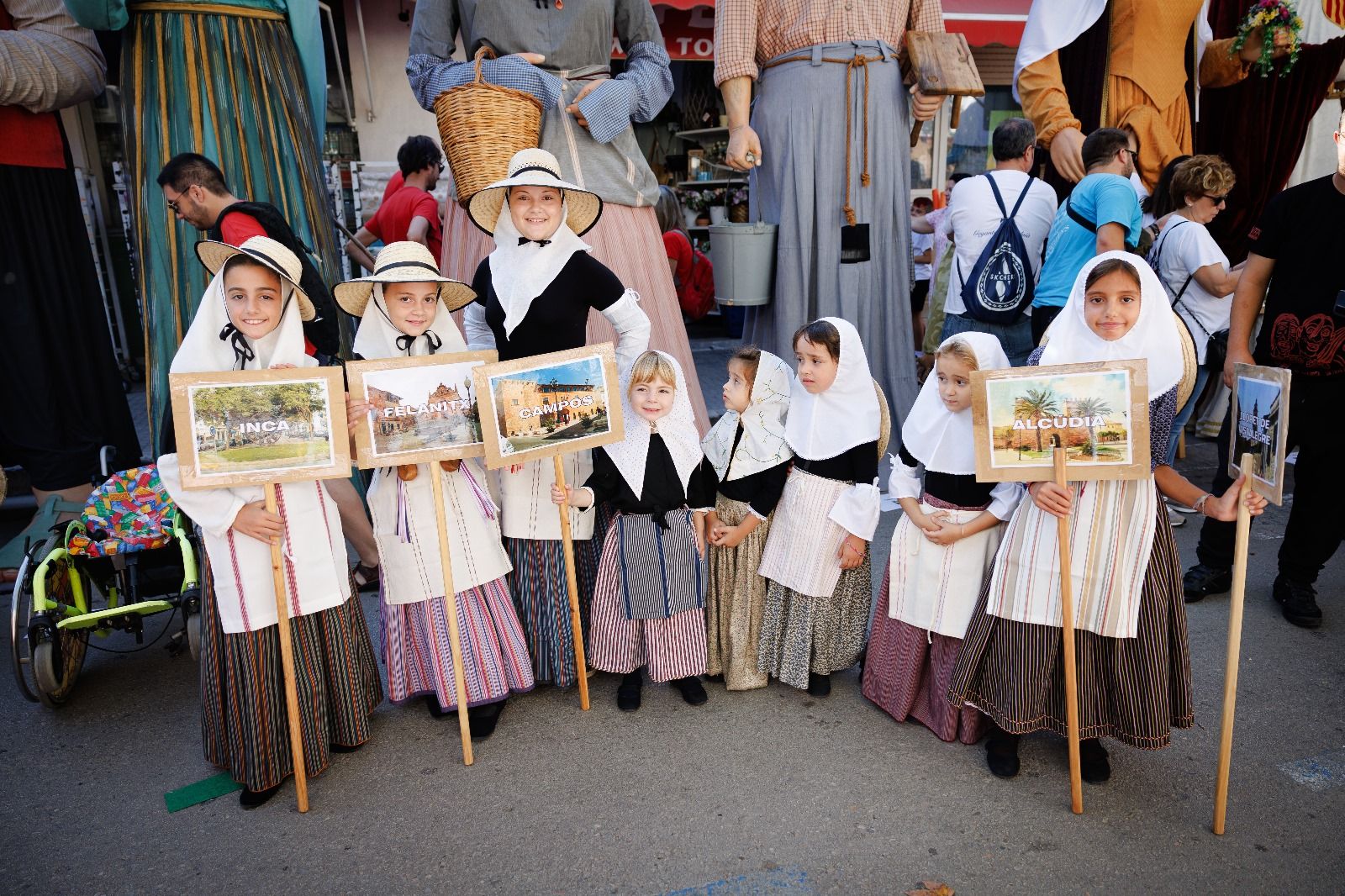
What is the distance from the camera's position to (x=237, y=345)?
2457 mm

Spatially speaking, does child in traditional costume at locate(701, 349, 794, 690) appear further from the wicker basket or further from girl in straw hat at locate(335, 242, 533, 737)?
the wicker basket

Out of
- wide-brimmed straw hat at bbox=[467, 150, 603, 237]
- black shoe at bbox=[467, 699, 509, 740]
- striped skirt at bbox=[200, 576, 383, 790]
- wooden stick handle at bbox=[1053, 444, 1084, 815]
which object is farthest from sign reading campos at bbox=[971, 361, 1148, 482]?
striped skirt at bbox=[200, 576, 383, 790]

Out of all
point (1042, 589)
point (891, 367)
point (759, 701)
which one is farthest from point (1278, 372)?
point (891, 367)

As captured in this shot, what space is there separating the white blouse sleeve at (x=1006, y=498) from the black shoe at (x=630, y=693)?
1.34 meters

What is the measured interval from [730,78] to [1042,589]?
297 centimetres

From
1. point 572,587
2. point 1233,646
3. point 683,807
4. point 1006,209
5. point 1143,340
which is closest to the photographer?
point 1233,646

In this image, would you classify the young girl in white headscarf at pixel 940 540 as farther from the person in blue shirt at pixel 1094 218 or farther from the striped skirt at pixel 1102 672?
the person in blue shirt at pixel 1094 218

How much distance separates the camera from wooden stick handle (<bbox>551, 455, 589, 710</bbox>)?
282cm

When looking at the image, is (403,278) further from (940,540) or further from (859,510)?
(940,540)

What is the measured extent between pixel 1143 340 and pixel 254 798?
286 cm

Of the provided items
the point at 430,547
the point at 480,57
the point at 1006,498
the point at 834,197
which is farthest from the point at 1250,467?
the point at 480,57

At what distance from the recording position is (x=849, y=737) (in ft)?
9.40

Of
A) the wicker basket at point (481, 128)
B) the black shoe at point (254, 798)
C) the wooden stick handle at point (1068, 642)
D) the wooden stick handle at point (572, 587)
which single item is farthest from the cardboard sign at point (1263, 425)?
the black shoe at point (254, 798)

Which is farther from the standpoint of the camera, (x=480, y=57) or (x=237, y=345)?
(x=480, y=57)
